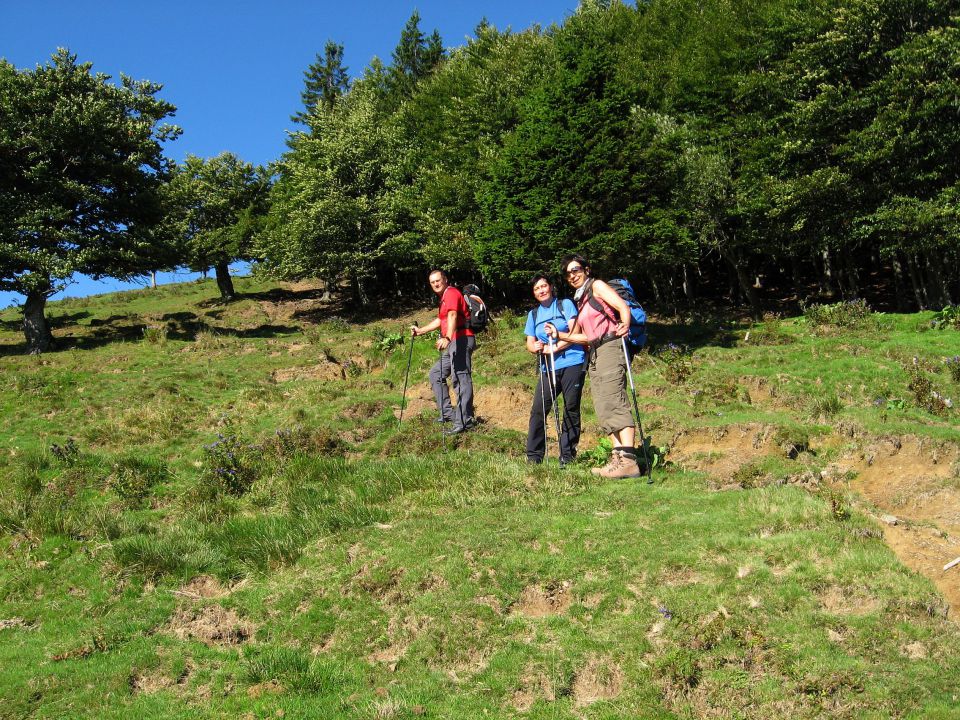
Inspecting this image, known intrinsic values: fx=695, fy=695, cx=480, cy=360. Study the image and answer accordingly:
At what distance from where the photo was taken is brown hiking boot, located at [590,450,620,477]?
9.40 meters

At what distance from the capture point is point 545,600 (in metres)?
6.58

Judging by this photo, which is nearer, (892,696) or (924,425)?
(892,696)

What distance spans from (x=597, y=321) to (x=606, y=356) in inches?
19.5

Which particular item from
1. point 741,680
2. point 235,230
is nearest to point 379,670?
point 741,680

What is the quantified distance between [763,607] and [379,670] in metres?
3.33

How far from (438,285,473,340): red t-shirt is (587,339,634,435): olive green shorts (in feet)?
11.0

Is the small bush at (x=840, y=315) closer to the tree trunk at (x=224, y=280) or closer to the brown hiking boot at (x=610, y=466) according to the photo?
the brown hiking boot at (x=610, y=466)

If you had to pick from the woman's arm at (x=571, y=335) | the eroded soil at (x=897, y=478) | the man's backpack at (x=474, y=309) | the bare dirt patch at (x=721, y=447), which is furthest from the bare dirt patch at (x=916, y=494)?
the man's backpack at (x=474, y=309)

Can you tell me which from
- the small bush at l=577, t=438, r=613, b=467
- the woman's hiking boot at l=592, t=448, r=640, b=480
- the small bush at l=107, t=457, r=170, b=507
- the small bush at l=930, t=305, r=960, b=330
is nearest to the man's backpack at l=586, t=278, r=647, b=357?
the woman's hiking boot at l=592, t=448, r=640, b=480

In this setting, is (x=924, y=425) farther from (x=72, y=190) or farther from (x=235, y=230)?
(x=235, y=230)

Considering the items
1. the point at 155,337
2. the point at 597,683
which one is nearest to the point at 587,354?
the point at 597,683

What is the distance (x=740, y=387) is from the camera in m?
15.8

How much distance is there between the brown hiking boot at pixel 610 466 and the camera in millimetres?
9398

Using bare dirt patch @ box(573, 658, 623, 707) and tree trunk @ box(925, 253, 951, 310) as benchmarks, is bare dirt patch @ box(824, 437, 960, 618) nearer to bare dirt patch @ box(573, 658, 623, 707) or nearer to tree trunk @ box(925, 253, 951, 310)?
bare dirt patch @ box(573, 658, 623, 707)
